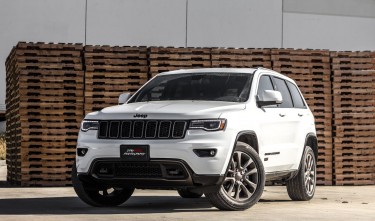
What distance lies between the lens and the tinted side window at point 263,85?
442 inches

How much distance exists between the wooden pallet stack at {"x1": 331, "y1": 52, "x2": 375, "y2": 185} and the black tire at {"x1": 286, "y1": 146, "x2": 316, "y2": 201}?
4.54 meters

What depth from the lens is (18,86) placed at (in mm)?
15898

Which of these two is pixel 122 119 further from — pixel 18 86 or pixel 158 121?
pixel 18 86

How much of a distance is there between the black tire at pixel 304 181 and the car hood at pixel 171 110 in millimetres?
2281

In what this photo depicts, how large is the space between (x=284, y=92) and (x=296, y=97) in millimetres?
493

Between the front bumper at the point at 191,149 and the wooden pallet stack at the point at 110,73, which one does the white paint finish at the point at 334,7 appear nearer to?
the wooden pallet stack at the point at 110,73

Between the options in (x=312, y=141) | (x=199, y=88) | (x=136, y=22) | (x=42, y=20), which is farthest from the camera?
(x=136, y=22)

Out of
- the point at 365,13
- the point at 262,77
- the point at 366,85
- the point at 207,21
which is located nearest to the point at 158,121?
the point at 262,77

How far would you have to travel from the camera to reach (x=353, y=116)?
17.2 metres

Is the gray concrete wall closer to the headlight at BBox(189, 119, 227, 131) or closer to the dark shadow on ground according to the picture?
the dark shadow on ground

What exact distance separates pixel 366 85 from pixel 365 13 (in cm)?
2138

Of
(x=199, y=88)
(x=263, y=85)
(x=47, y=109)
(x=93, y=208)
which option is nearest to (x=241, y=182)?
(x=199, y=88)

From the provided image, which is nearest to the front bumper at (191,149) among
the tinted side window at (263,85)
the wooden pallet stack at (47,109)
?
the tinted side window at (263,85)

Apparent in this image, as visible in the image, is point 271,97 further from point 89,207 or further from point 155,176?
point 89,207
